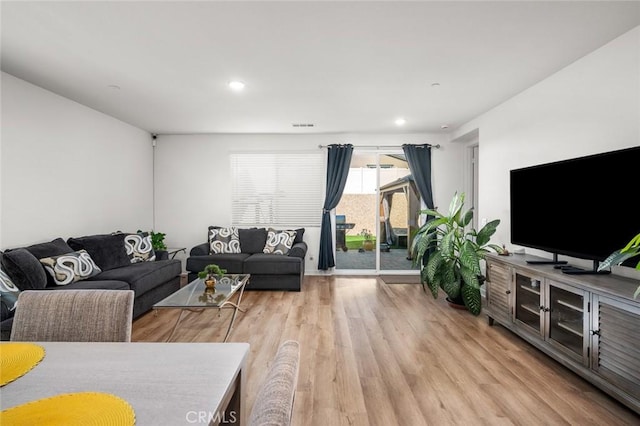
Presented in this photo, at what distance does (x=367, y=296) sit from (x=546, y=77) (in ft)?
11.0

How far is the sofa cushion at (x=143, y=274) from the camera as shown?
3.36m

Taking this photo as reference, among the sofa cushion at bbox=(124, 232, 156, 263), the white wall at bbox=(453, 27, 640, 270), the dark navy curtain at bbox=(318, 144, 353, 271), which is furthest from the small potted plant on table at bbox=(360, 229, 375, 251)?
the sofa cushion at bbox=(124, 232, 156, 263)

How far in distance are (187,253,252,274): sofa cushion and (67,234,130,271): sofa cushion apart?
927mm

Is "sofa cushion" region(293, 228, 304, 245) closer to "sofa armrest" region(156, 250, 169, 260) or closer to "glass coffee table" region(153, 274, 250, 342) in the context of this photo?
"glass coffee table" region(153, 274, 250, 342)

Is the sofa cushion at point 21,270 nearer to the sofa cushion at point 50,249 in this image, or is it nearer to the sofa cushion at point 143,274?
the sofa cushion at point 50,249

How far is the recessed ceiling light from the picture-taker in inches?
129

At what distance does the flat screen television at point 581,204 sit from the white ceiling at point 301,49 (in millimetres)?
1023

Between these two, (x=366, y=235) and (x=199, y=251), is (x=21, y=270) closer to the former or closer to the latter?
(x=199, y=251)

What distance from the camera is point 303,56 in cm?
269

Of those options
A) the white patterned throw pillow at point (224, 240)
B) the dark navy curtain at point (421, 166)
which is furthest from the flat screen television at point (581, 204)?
the white patterned throw pillow at point (224, 240)

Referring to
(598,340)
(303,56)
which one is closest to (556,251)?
(598,340)

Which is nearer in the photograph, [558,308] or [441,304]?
[558,308]

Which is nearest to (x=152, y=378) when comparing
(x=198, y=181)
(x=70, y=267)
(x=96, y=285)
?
(x=96, y=285)

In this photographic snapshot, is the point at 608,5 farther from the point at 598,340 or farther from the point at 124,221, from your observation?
the point at 124,221
